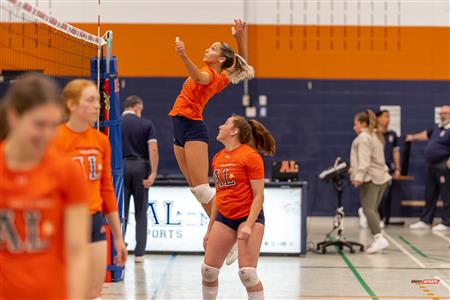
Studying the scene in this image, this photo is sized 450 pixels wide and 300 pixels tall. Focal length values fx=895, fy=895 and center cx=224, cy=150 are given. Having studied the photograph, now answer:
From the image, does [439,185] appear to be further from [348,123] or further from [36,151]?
[36,151]

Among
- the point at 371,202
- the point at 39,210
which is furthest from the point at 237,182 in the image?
the point at 371,202

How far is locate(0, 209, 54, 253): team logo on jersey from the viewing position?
151 inches

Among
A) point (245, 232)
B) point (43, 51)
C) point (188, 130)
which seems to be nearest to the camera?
point (245, 232)

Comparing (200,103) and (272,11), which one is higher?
(272,11)

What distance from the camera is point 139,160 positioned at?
12.2 meters

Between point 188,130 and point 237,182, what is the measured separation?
34.6 inches

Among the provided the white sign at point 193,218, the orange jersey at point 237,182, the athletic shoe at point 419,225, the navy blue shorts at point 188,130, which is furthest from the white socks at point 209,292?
the athletic shoe at point 419,225

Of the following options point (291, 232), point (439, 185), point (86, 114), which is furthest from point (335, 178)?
point (86, 114)

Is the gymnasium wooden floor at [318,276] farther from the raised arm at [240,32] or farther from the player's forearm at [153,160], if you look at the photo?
the raised arm at [240,32]

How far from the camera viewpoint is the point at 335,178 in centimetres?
1384

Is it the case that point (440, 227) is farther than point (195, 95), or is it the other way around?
point (440, 227)

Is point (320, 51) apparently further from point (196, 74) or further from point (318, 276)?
point (196, 74)

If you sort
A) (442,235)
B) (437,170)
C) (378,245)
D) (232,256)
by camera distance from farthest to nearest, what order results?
1. (437,170)
2. (442,235)
3. (378,245)
4. (232,256)

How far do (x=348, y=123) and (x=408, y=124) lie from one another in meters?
1.19
